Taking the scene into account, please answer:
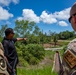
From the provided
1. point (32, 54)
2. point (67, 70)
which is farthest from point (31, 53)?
point (67, 70)

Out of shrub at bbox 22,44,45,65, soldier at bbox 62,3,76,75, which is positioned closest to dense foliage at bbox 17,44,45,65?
shrub at bbox 22,44,45,65

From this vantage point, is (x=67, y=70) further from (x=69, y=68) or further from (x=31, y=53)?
(x=31, y=53)

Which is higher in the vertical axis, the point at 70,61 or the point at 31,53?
the point at 31,53

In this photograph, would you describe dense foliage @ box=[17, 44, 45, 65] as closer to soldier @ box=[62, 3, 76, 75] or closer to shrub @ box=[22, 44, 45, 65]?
shrub @ box=[22, 44, 45, 65]

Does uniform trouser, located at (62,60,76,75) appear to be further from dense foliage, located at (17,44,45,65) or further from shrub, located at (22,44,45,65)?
shrub, located at (22,44,45,65)

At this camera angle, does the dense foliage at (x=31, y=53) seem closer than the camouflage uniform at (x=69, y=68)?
No

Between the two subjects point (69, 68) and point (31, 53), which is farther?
point (31, 53)

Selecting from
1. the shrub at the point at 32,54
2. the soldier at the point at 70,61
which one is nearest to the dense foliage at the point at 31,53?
the shrub at the point at 32,54

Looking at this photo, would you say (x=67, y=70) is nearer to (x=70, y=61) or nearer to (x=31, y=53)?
(x=70, y=61)

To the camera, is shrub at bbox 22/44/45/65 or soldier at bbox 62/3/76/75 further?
shrub at bbox 22/44/45/65

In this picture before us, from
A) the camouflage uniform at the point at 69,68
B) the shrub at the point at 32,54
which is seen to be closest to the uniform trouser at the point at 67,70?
the camouflage uniform at the point at 69,68

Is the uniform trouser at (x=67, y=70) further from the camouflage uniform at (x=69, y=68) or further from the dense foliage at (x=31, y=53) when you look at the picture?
the dense foliage at (x=31, y=53)

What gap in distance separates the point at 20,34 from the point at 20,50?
930 inches

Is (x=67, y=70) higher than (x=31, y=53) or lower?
lower
